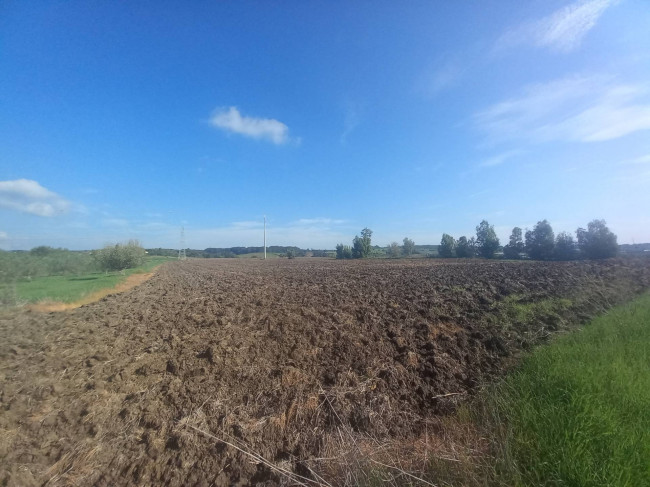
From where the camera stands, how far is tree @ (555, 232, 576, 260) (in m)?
53.2

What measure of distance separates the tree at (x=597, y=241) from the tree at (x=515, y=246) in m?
15.4

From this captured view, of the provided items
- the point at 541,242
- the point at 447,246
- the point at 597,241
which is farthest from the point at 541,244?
the point at 447,246

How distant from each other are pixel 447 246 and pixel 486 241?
9.38 meters

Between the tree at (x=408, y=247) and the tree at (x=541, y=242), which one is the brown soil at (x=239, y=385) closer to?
the tree at (x=541, y=242)

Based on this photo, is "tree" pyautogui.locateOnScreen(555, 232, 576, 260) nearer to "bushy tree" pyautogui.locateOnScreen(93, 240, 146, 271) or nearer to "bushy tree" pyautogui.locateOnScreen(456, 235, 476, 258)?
"bushy tree" pyautogui.locateOnScreen(456, 235, 476, 258)

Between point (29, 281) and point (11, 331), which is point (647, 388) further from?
point (29, 281)

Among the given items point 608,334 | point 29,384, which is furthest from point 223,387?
point 608,334

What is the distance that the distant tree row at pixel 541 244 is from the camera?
48219 mm

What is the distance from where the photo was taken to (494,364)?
6582 millimetres

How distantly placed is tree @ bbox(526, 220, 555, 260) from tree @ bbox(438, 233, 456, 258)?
17.8m

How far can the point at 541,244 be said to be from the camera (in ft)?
195

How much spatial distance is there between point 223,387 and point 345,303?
276 inches

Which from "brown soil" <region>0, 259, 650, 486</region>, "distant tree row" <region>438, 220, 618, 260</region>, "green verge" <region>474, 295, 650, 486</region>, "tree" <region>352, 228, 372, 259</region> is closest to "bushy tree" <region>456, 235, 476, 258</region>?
"distant tree row" <region>438, 220, 618, 260</region>

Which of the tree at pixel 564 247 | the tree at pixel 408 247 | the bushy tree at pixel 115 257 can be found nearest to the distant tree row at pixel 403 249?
the tree at pixel 408 247
